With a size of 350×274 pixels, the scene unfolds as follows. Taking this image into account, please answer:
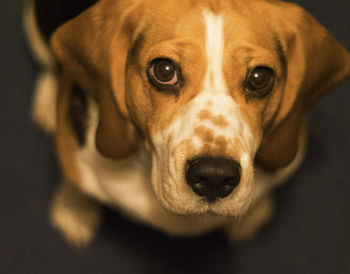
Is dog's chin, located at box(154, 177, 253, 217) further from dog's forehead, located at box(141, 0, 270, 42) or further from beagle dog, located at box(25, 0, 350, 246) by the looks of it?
dog's forehead, located at box(141, 0, 270, 42)

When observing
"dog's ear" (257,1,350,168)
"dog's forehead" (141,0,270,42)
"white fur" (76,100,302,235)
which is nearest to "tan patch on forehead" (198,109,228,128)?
"dog's forehead" (141,0,270,42)

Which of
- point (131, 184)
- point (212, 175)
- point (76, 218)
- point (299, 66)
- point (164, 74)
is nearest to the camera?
point (212, 175)

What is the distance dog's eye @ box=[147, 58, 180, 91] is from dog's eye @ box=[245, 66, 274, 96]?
0.75ft

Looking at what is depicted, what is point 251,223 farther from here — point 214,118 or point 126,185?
point 214,118

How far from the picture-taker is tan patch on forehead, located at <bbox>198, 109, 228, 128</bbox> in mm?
1426

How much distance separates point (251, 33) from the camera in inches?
58.9

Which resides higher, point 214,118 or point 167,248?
point 214,118

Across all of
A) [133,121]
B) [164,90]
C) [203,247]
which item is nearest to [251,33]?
[164,90]

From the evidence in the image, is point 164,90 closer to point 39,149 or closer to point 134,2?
point 134,2

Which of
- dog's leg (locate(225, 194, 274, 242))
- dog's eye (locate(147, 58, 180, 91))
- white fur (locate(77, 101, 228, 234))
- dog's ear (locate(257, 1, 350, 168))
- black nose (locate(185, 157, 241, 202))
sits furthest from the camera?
dog's leg (locate(225, 194, 274, 242))

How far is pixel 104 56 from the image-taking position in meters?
1.58

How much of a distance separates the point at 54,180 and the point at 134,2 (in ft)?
4.51

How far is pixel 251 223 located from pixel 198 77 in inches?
51.4

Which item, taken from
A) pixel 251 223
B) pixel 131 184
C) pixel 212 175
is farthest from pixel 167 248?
pixel 212 175
